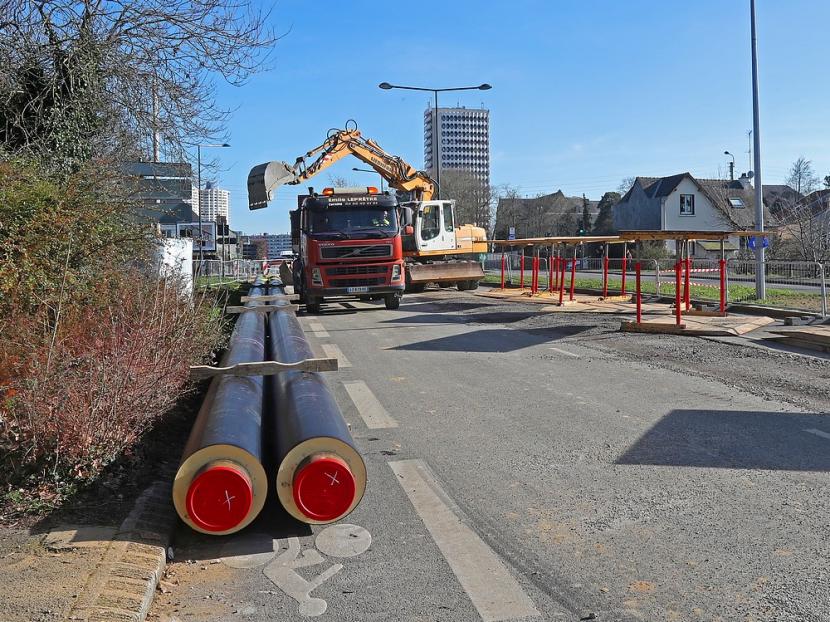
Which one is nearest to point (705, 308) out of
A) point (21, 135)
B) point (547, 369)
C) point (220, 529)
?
point (547, 369)

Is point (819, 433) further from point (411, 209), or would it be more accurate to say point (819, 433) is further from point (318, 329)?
point (411, 209)

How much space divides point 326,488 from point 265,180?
→ 1905cm

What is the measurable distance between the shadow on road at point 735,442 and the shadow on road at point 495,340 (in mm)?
5122

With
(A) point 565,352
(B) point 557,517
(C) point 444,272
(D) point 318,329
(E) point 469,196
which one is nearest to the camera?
(B) point 557,517

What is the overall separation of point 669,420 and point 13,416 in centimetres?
→ 530

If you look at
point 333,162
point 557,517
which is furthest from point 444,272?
point 557,517

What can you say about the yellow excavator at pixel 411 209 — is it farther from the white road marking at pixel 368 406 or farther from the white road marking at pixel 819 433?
the white road marking at pixel 819 433

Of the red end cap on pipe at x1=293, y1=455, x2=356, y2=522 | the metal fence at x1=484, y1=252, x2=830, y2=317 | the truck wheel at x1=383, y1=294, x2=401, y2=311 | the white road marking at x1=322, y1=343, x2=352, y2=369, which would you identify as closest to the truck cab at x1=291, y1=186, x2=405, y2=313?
the truck wheel at x1=383, y1=294, x2=401, y2=311

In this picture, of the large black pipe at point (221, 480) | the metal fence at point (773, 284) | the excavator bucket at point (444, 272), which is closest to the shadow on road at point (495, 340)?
the metal fence at point (773, 284)

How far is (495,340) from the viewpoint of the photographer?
13242mm

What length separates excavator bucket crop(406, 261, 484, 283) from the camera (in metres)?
25.2

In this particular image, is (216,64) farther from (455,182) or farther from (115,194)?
(455,182)

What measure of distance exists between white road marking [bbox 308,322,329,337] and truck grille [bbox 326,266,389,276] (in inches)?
72.8

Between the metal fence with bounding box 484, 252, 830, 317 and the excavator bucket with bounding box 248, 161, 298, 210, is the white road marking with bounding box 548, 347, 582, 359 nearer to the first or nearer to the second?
the metal fence with bounding box 484, 252, 830, 317
